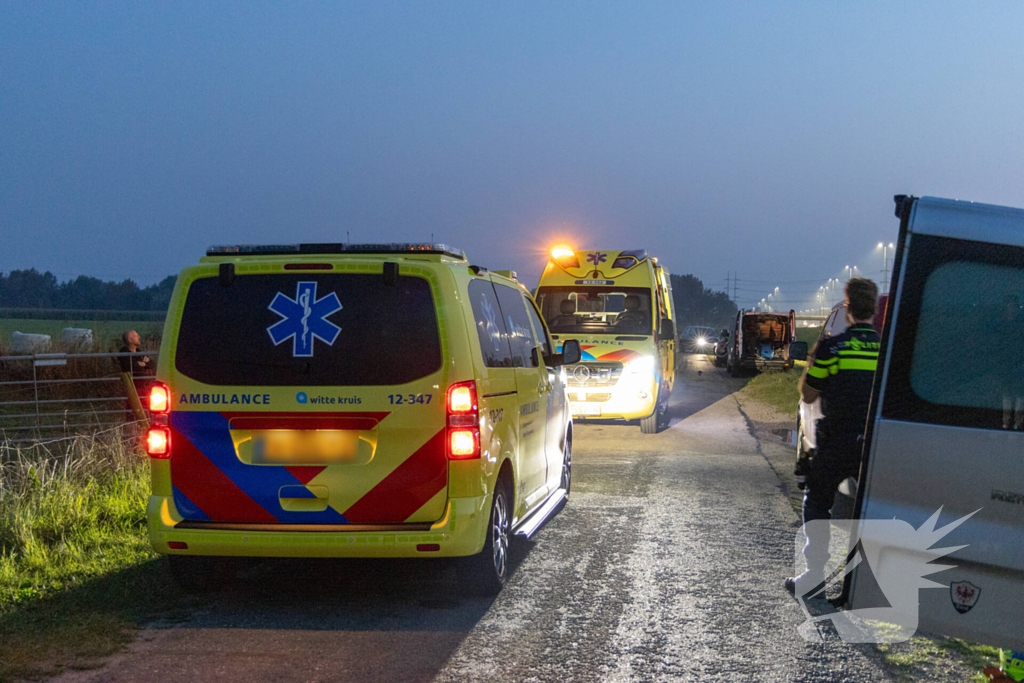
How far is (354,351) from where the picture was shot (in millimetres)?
5117

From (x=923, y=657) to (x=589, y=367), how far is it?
9.43 meters

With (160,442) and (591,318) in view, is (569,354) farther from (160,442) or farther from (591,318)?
(591,318)

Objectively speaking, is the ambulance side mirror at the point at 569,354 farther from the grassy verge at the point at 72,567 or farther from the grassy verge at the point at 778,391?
the grassy verge at the point at 778,391

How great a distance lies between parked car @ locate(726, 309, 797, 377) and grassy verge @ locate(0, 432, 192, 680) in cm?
2511

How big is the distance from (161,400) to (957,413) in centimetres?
403

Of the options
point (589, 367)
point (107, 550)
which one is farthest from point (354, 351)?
point (589, 367)

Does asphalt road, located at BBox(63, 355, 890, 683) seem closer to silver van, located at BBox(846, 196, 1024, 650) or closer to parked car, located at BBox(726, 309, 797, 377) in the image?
silver van, located at BBox(846, 196, 1024, 650)

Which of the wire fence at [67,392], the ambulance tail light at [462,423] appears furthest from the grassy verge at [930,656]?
the wire fence at [67,392]

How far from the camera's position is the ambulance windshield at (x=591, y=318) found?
566 inches

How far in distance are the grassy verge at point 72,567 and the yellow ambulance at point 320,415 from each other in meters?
0.58

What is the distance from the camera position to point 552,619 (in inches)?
202

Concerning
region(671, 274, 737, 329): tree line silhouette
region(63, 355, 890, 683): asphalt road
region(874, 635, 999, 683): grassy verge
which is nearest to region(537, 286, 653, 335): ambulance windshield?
region(63, 355, 890, 683): asphalt road

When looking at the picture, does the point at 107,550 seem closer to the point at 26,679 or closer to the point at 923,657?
the point at 26,679

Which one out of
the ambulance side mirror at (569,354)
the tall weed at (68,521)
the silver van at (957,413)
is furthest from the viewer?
the ambulance side mirror at (569,354)
